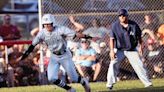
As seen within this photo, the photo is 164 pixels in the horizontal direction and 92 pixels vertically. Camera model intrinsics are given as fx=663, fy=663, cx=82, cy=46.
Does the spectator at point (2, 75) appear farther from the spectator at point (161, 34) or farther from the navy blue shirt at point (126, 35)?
the spectator at point (161, 34)

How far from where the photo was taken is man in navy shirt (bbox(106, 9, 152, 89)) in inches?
623

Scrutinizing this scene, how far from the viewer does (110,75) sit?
52.3ft

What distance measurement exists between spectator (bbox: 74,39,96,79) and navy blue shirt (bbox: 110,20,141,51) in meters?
2.00

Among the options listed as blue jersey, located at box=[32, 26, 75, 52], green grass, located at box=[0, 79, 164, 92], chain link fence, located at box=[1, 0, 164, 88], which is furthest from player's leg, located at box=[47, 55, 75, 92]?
chain link fence, located at box=[1, 0, 164, 88]

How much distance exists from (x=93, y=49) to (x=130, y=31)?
239 cm

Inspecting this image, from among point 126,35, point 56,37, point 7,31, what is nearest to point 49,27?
point 56,37

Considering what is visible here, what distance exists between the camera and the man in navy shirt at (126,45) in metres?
15.8

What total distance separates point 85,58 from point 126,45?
2.22m

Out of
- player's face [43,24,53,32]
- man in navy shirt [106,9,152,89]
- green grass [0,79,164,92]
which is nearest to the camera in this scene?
player's face [43,24,53,32]

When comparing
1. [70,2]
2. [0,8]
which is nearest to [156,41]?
[70,2]

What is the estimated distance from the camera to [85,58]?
58.6 feet

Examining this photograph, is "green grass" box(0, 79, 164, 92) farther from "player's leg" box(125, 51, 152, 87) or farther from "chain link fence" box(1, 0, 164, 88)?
"chain link fence" box(1, 0, 164, 88)

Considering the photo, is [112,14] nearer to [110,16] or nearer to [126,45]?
[110,16]

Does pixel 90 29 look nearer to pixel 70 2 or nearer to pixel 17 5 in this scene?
pixel 70 2
